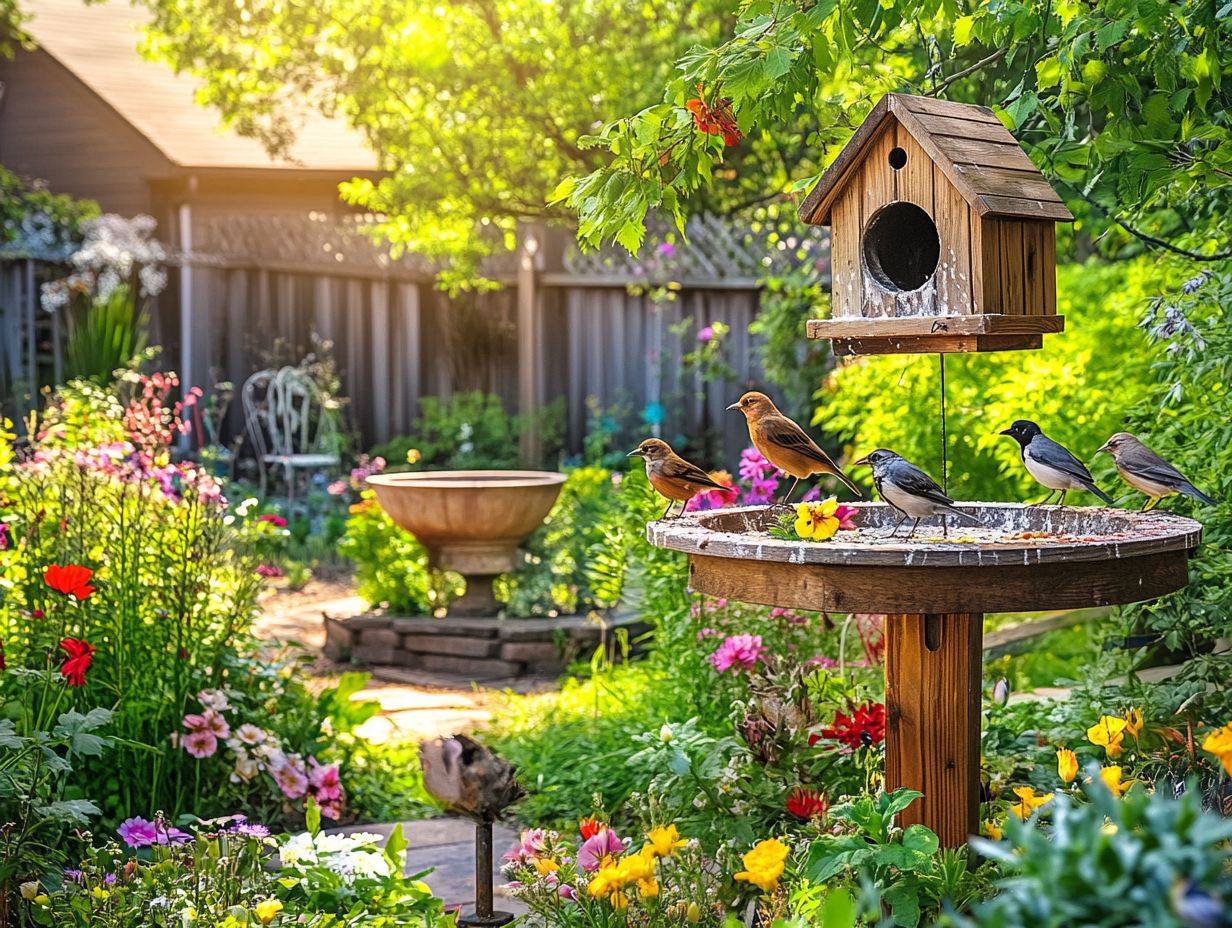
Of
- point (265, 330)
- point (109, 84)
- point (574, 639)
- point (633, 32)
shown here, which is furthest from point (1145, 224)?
point (109, 84)

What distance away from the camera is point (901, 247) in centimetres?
356

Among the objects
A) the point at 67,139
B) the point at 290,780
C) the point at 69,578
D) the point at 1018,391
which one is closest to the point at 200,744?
the point at 290,780

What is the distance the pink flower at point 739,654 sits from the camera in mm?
4477

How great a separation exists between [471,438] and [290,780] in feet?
24.6

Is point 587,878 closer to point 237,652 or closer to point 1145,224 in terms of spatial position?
point 237,652

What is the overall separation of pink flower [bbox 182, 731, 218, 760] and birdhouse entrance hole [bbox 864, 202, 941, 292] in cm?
243

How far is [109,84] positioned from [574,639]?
35.7ft

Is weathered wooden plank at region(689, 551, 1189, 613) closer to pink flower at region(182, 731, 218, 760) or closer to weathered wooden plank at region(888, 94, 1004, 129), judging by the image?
weathered wooden plank at region(888, 94, 1004, 129)

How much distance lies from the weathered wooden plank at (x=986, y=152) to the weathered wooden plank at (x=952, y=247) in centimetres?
5

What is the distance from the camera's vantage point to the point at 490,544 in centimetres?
766

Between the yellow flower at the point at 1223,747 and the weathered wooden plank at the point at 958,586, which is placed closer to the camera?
the yellow flower at the point at 1223,747

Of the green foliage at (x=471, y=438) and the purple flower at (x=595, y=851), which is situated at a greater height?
the green foliage at (x=471, y=438)

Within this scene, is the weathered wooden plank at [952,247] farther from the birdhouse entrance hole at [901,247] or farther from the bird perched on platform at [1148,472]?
the bird perched on platform at [1148,472]

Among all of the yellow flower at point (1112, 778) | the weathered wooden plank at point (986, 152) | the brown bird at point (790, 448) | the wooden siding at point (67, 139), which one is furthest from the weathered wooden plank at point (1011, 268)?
the wooden siding at point (67, 139)
